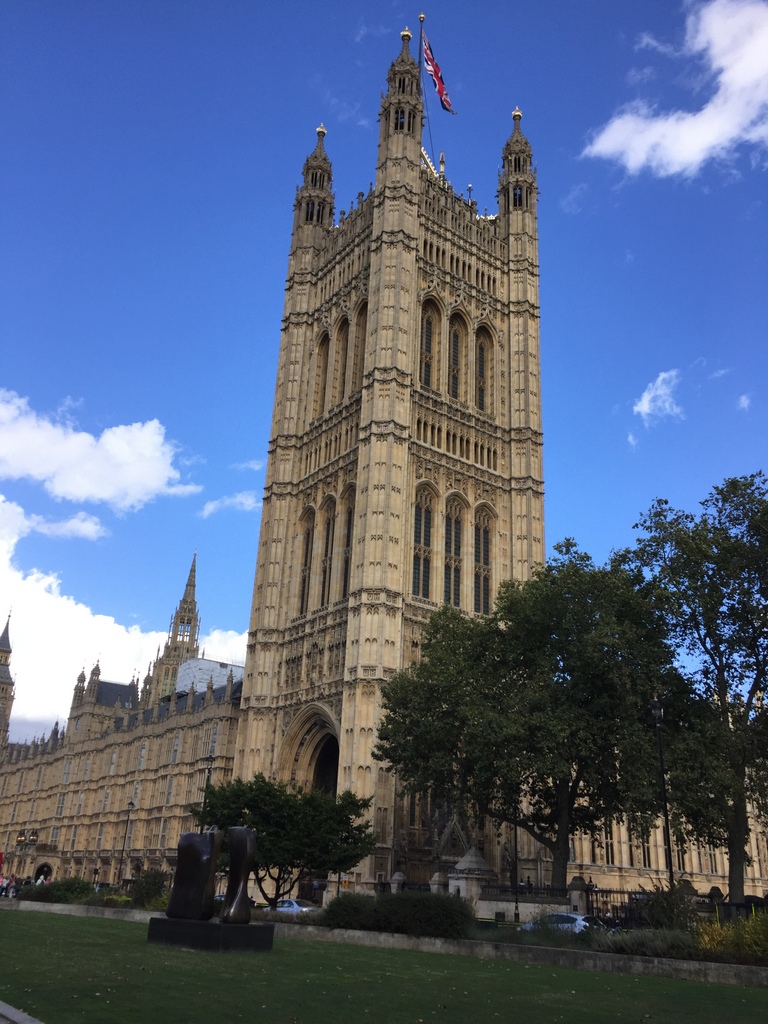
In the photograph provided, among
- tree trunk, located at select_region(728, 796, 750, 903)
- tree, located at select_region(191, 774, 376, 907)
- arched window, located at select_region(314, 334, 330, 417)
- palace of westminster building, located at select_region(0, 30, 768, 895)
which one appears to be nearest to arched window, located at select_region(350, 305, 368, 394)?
palace of westminster building, located at select_region(0, 30, 768, 895)

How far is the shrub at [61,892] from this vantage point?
110ft

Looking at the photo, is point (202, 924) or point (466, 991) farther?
point (202, 924)

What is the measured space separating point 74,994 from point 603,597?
24.7 m

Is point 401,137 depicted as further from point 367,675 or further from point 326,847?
point 326,847

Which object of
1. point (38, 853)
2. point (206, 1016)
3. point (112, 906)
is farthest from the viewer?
point (38, 853)

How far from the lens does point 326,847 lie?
119 ft

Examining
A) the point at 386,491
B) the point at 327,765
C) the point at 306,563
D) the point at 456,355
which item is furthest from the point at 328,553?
the point at 456,355

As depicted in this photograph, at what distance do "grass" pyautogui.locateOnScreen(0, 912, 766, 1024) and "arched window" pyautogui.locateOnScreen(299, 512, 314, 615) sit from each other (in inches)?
1503

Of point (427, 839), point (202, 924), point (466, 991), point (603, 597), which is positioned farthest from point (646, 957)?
point (427, 839)

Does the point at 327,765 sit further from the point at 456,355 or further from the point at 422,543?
the point at 456,355

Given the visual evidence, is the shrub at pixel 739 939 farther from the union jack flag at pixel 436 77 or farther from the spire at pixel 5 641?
the spire at pixel 5 641

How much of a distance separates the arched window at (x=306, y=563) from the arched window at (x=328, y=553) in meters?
1.15

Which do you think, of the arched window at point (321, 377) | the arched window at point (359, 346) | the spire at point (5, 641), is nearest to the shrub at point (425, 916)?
the arched window at point (359, 346)

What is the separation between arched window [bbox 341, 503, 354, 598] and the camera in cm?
5275
